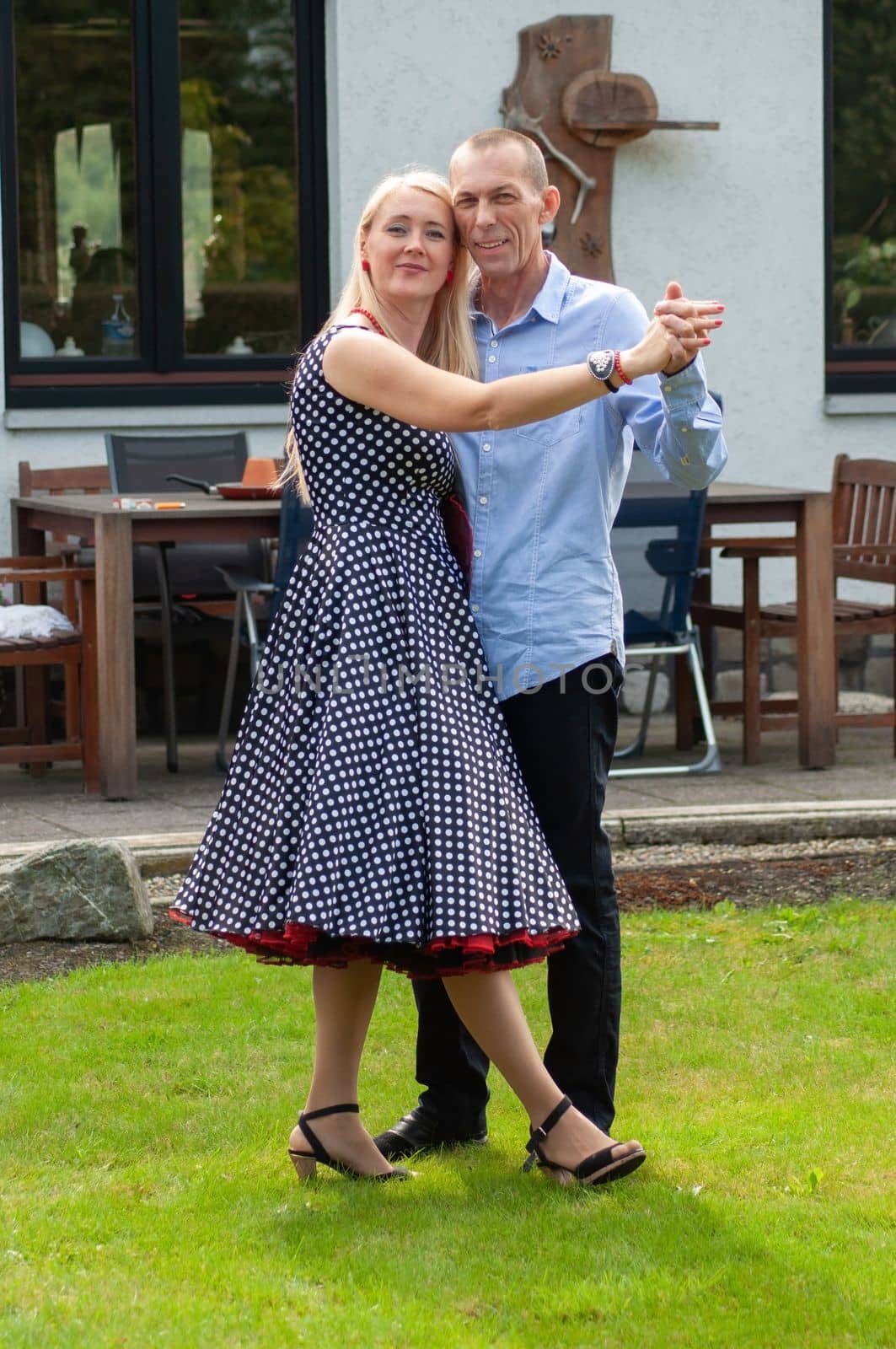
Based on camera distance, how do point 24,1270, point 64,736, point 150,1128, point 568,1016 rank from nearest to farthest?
point 24,1270 → point 568,1016 → point 150,1128 → point 64,736

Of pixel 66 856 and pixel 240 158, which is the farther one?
pixel 240 158

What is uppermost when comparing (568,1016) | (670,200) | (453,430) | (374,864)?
(670,200)

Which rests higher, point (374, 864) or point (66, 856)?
point (374, 864)

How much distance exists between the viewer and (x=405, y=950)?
3.02 m

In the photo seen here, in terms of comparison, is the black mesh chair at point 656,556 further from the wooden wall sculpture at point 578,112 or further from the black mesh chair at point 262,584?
the wooden wall sculpture at point 578,112

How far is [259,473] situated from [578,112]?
8.16ft

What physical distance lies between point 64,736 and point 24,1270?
16.4ft

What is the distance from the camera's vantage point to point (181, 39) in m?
7.92

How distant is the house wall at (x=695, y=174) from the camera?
7887mm

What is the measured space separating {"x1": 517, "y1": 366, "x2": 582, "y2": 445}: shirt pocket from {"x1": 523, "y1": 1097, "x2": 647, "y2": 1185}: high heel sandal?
1.07 metres

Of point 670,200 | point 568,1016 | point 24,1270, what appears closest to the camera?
point 24,1270

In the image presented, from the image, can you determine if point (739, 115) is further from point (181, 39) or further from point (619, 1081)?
point (619, 1081)

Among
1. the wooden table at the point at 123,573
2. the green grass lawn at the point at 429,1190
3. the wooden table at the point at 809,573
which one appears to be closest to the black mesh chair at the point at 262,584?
the wooden table at the point at 123,573

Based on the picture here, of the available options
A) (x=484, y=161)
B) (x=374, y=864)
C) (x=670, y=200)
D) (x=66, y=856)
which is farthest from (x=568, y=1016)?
(x=670, y=200)
